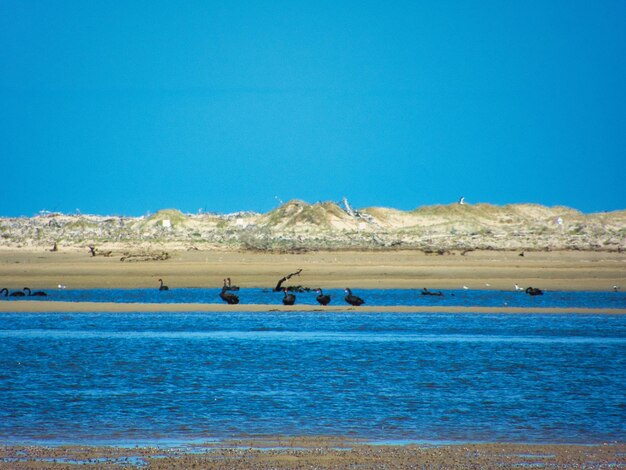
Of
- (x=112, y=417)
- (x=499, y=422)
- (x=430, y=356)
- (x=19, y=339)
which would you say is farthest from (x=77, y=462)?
(x=19, y=339)

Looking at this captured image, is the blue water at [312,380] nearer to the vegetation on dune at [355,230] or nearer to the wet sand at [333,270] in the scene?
the wet sand at [333,270]

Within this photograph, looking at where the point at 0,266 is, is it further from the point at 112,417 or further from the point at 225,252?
the point at 112,417

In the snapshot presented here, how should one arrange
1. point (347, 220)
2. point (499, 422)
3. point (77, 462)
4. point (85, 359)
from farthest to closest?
point (347, 220) → point (85, 359) → point (499, 422) → point (77, 462)

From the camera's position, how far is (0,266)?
116 feet

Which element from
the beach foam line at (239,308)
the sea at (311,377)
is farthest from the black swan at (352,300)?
the sea at (311,377)

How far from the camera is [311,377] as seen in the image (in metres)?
13.2

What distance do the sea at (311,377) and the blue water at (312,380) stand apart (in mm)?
28

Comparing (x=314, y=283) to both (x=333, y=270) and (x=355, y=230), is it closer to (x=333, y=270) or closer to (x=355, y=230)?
(x=333, y=270)

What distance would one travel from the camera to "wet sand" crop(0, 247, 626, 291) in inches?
1213

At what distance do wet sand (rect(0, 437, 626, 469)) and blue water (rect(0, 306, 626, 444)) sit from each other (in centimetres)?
50

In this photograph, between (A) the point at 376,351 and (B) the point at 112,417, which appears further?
(A) the point at 376,351

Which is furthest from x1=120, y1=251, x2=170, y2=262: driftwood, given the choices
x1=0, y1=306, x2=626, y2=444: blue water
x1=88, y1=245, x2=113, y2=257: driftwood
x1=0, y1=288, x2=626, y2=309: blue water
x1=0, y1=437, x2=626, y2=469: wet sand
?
x1=0, y1=437, x2=626, y2=469: wet sand

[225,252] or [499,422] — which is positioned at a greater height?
[225,252]

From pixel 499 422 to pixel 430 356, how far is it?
5.06 m
